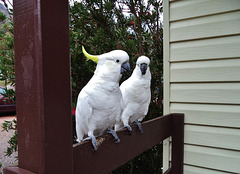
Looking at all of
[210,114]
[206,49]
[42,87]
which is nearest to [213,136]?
[210,114]

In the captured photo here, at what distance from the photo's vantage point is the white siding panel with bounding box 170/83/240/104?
3.99ft

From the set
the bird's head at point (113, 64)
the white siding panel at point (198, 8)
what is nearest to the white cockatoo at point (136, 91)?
the bird's head at point (113, 64)

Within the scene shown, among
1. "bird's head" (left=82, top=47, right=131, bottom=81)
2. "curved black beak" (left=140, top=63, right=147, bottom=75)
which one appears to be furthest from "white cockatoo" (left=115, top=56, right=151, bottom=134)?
"bird's head" (left=82, top=47, right=131, bottom=81)

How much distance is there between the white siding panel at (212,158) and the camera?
4.03 ft

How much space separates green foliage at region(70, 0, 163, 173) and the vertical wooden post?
0.73 m

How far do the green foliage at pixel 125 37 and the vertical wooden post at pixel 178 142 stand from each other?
0.73 metres

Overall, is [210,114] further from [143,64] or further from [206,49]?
[143,64]

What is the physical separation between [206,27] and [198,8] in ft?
0.50

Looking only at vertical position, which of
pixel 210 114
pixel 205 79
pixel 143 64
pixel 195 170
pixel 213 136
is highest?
pixel 143 64

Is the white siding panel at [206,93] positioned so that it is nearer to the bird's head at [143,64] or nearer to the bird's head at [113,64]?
the bird's head at [143,64]

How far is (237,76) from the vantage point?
1.19m

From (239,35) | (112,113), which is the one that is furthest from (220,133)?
(112,113)

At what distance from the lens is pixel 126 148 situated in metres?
0.92

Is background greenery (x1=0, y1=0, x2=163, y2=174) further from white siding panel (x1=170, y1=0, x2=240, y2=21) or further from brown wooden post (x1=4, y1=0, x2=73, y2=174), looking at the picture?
brown wooden post (x1=4, y1=0, x2=73, y2=174)
